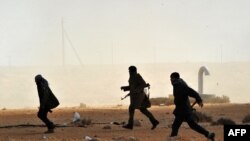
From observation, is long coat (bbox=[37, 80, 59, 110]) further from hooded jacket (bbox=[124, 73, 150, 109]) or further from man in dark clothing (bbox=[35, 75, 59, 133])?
hooded jacket (bbox=[124, 73, 150, 109])

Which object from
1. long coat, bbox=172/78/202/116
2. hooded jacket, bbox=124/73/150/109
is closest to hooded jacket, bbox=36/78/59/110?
hooded jacket, bbox=124/73/150/109

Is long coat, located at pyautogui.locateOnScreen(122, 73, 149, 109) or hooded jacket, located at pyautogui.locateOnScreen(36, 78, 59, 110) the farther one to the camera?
long coat, located at pyautogui.locateOnScreen(122, 73, 149, 109)

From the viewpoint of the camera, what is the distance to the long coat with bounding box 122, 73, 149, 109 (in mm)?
18469

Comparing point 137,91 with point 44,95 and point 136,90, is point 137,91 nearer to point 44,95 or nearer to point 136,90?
point 136,90

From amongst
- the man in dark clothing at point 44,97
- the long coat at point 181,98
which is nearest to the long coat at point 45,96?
the man in dark clothing at point 44,97

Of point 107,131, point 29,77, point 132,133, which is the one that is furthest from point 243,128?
point 29,77

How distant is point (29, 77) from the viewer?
158875mm

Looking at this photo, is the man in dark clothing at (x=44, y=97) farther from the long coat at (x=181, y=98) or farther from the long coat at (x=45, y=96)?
the long coat at (x=181, y=98)

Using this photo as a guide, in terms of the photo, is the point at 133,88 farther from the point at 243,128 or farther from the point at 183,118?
the point at 243,128

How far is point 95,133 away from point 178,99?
461 cm

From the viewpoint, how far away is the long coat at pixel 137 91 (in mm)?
18469

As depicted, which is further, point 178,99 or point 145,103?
point 145,103

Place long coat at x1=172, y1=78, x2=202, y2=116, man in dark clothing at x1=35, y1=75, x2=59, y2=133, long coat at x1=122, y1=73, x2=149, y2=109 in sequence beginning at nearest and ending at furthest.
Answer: long coat at x1=172, y1=78, x2=202, y2=116 → man in dark clothing at x1=35, y1=75, x2=59, y2=133 → long coat at x1=122, y1=73, x2=149, y2=109

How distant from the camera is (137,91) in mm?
18562
